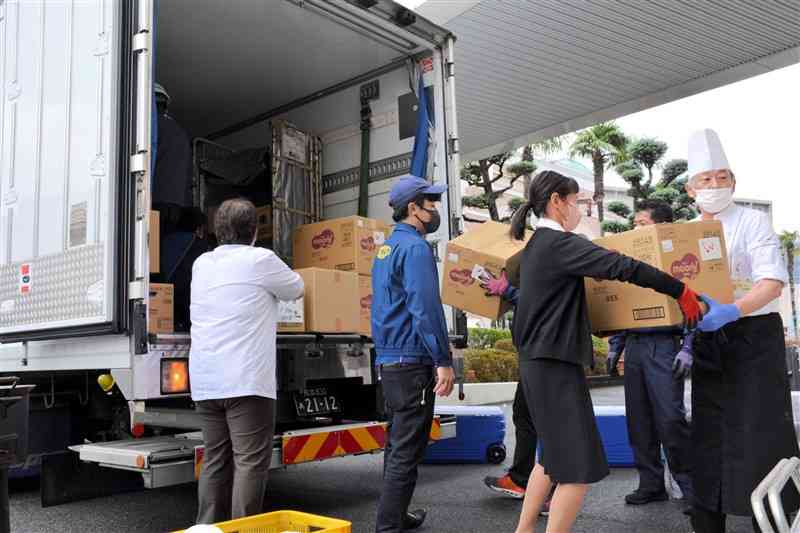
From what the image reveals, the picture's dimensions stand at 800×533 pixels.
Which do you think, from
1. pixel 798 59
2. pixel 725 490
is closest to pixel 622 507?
pixel 725 490

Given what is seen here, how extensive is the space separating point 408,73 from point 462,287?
232 cm

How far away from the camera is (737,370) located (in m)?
3.09

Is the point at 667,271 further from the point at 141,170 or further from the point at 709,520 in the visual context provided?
the point at 141,170

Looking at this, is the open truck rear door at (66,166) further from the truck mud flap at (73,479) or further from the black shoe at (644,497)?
the black shoe at (644,497)

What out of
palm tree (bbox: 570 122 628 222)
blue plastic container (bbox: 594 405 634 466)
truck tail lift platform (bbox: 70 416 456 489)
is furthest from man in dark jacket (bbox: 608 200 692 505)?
palm tree (bbox: 570 122 628 222)

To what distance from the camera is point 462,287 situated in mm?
4047

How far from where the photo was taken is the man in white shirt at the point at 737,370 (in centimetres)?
300

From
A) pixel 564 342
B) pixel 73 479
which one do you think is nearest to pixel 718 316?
pixel 564 342

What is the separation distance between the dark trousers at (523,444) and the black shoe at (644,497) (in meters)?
0.65

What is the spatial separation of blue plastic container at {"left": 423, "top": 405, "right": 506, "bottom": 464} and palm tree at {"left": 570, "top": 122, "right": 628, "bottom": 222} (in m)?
27.3

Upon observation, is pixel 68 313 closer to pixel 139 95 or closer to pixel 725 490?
pixel 139 95

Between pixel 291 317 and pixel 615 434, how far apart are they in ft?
9.94

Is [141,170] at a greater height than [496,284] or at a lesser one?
greater

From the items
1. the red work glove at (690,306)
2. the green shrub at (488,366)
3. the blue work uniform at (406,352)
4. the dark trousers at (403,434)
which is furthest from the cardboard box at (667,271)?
the green shrub at (488,366)
